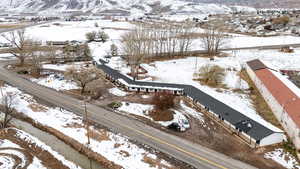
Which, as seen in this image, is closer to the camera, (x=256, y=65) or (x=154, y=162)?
(x=154, y=162)

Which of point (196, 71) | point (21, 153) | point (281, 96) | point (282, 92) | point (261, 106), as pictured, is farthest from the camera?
point (196, 71)

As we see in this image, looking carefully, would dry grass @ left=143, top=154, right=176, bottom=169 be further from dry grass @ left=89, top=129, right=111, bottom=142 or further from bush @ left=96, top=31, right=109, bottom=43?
bush @ left=96, top=31, right=109, bottom=43

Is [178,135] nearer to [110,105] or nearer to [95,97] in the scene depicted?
[110,105]

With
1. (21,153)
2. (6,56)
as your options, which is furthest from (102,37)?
(21,153)

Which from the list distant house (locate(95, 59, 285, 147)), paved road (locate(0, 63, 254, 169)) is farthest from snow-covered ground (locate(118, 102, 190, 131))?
distant house (locate(95, 59, 285, 147))

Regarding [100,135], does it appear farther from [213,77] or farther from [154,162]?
[213,77]

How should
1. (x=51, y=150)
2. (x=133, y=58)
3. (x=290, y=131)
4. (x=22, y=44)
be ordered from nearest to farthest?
(x=51, y=150) < (x=290, y=131) < (x=133, y=58) < (x=22, y=44)

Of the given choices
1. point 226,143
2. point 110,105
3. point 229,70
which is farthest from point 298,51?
point 110,105
